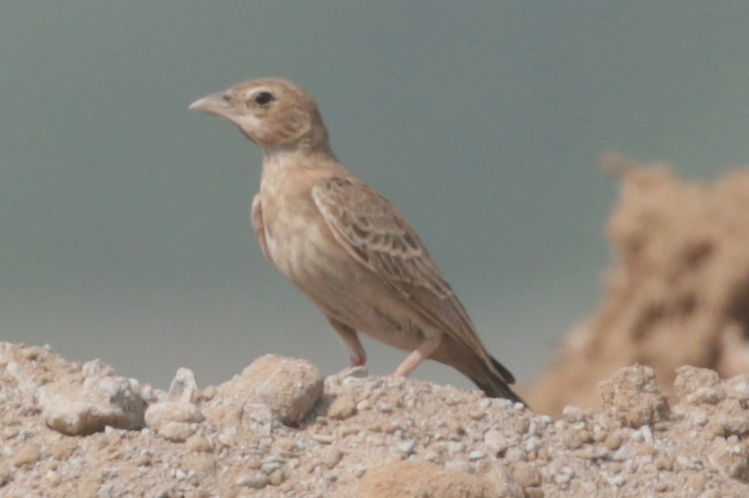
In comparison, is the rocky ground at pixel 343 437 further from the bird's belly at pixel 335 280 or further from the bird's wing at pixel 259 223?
the bird's wing at pixel 259 223

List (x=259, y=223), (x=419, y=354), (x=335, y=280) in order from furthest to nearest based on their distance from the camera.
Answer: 1. (x=259, y=223)
2. (x=419, y=354)
3. (x=335, y=280)

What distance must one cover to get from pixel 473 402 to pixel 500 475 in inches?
44.3

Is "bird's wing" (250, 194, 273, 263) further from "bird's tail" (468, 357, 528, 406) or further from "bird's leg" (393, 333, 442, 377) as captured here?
"bird's tail" (468, 357, 528, 406)

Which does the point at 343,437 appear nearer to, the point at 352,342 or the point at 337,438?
the point at 337,438

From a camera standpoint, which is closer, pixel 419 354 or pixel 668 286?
pixel 419 354

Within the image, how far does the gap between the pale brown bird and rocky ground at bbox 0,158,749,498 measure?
1.11 metres

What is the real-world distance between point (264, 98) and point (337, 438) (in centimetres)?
373

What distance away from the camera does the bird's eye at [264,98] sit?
10.6 meters

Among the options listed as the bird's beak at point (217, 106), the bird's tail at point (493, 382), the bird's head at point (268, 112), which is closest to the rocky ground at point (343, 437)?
the bird's tail at point (493, 382)

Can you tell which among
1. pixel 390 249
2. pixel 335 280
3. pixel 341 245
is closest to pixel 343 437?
pixel 335 280

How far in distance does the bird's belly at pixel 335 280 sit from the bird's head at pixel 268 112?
86cm

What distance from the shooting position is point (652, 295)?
16719 millimetres

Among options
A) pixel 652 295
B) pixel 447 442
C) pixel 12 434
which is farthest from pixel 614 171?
pixel 12 434

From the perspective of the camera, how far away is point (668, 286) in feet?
54.9
